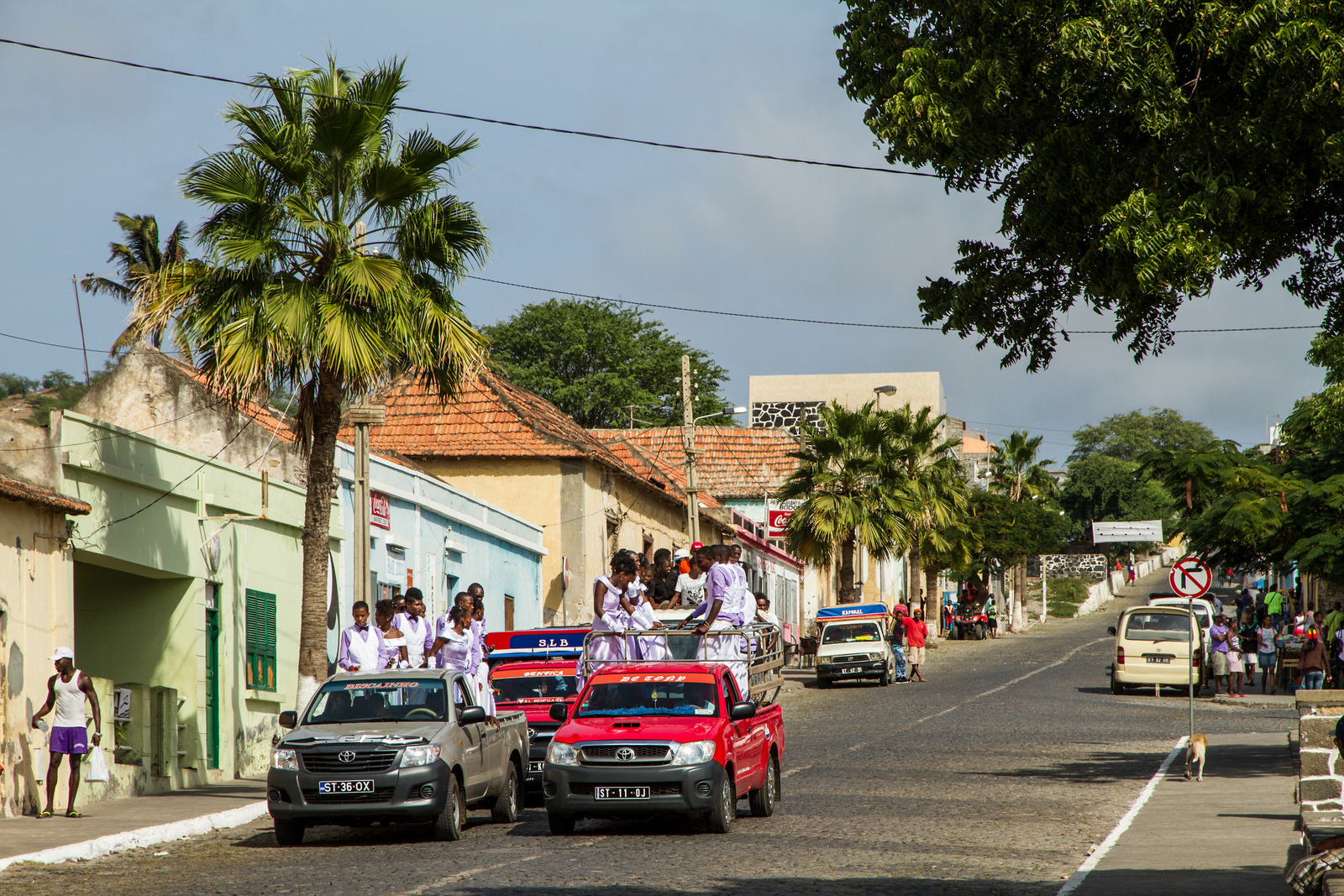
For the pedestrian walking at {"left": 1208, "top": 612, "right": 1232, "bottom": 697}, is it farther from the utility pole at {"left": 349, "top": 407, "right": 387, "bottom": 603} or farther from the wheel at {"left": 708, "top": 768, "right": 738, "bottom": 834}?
the wheel at {"left": 708, "top": 768, "right": 738, "bottom": 834}

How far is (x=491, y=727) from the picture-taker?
15578 millimetres

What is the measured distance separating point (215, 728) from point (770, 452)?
43.4 m

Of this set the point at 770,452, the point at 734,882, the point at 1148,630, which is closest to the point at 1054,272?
the point at 734,882

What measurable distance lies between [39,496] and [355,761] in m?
5.53

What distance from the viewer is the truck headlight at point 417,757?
13805mm

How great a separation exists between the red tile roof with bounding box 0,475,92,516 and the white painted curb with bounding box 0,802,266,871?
3.86 m

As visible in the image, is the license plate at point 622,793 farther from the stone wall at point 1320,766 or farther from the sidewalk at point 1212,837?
the stone wall at point 1320,766

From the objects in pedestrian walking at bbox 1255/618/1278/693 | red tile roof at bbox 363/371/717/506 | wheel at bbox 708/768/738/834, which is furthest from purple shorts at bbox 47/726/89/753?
pedestrian walking at bbox 1255/618/1278/693

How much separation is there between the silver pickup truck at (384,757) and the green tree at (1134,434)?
121097mm

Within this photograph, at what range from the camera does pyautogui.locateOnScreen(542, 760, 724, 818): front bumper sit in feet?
45.3

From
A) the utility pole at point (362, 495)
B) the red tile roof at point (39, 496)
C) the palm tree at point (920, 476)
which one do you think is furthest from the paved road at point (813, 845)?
the palm tree at point (920, 476)

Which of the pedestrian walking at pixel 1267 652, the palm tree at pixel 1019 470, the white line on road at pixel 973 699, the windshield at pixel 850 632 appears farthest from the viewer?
the palm tree at pixel 1019 470

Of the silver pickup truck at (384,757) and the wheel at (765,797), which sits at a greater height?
the silver pickup truck at (384,757)

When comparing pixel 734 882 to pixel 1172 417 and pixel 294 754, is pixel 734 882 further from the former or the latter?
pixel 1172 417
